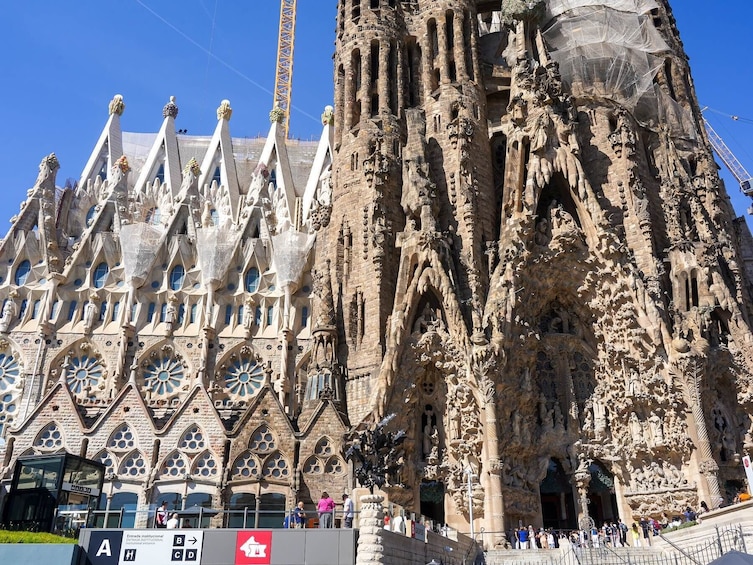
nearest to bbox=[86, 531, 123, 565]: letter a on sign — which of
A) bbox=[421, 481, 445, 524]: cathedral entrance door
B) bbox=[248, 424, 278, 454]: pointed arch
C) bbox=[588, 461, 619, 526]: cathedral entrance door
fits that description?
bbox=[248, 424, 278, 454]: pointed arch

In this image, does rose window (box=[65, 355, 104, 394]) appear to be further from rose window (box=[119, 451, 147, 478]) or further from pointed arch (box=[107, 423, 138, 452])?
rose window (box=[119, 451, 147, 478])

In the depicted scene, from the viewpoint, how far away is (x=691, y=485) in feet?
77.1

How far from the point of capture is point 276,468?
78.9 feet

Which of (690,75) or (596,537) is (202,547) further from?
(690,75)

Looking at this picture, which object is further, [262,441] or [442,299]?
[442,299]

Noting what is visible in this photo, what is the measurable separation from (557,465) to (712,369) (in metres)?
6.77

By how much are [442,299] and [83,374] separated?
19.1 m

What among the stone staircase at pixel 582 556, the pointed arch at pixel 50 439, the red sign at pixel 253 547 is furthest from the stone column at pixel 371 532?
the pointed arch at pixel 50 439

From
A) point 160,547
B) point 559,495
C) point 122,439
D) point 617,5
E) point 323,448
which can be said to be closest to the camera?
point 160,547

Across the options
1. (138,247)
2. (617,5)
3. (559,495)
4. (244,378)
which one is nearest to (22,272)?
(138,247)

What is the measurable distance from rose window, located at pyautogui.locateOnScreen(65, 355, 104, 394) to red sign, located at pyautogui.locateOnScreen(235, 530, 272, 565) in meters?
20.6

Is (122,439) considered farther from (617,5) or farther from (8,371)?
(617,5)

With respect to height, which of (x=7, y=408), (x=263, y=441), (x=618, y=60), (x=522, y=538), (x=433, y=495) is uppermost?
(x=618, y=60)

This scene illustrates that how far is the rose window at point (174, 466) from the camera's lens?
24219 mm
